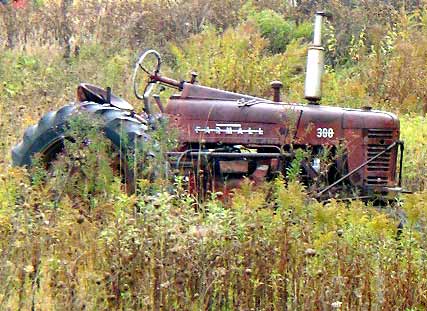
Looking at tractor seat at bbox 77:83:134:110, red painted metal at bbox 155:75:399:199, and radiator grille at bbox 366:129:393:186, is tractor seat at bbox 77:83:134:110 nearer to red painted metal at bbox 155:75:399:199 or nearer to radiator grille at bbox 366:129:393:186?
red painted metal at bbox 155:75:399:199

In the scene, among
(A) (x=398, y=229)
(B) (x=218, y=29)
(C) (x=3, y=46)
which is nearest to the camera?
(A) (x=398, y=229)

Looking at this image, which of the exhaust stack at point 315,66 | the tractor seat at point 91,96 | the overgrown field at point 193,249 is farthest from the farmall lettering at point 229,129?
the overgrown field at point 193,249

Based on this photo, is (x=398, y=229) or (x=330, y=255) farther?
(x=398, y=229)

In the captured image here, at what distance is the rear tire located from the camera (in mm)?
7562

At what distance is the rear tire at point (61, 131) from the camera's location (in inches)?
298

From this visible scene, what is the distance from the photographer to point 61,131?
7832mm

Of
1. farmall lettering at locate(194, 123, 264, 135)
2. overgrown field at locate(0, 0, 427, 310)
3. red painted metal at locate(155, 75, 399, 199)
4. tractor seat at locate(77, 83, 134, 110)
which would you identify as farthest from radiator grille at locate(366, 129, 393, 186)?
tractor seat at locate(77, 83, 134, 110)

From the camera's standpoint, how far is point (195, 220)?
17.3 feet

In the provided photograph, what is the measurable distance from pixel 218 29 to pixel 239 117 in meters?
9.53

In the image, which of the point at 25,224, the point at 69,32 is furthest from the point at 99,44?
the point at 25,224

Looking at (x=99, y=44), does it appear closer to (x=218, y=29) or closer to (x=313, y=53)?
(x=218, y=29)

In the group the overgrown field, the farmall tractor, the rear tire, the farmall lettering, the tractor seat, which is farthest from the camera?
the tractor seat

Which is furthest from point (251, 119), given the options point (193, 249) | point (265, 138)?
point (193, 249)

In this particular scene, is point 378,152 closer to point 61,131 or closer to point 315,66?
point 315,66
